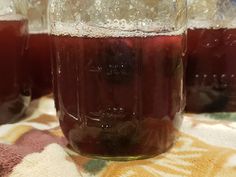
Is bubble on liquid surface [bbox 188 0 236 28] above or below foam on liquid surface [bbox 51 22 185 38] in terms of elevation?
below

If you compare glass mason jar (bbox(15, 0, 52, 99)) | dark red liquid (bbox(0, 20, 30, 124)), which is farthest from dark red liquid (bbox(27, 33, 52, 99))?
dark red liquid (bbox(0, 20, 30, 124))

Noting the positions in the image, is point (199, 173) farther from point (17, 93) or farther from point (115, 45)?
point (17, 93)

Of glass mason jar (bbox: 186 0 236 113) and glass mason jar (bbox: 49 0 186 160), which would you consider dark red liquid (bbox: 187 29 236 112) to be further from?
glass mason jar (bbox: 49 0 186 160)

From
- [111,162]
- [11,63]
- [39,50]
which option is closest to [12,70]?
[11,63]

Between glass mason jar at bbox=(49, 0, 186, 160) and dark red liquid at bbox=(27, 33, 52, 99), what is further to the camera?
dark red liquid at bbox=(27, 33, 52, 99)

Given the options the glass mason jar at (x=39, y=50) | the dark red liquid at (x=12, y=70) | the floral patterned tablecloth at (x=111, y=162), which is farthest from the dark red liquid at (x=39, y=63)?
the floral patterned tablecloth at (x=111, y=162)

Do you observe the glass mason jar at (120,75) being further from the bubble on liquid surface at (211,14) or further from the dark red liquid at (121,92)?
the bubble on liquid surface at (211,14)

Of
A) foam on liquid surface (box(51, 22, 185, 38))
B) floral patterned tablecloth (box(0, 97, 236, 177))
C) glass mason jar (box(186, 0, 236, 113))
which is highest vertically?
foam on liquid surface (box(51, 22, 185, 38))

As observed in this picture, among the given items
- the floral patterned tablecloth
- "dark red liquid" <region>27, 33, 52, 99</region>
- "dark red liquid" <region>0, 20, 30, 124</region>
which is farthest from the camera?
"dark red liquid" <region>27, 33, 52, 99</region>
